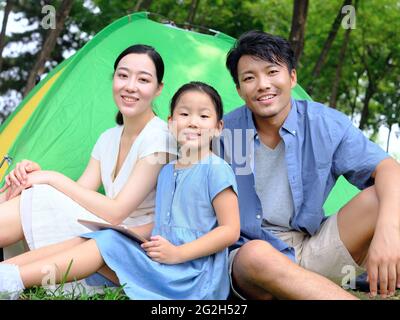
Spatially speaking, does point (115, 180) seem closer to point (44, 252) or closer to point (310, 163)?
point (44, 252)

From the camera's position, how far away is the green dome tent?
2912 millimetres

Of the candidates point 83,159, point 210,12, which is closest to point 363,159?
point 83,159

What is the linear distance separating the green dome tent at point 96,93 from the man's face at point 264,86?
89 cm

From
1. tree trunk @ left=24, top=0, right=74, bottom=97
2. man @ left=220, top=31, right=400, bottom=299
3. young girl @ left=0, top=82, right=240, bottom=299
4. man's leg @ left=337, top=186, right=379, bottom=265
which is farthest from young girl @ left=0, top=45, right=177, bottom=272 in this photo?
tree trunk @ left=24, top=0, right=74, bottom=97

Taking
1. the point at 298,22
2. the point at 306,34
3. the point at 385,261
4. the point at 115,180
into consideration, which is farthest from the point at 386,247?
the point at 306,34

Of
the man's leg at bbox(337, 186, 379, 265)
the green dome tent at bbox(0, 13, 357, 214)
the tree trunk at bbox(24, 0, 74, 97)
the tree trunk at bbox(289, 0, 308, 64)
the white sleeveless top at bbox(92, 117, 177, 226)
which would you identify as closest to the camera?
the man's leg at bbox(337, 186, 379, 265)

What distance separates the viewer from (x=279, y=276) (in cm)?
185

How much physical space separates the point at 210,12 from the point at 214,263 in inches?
355

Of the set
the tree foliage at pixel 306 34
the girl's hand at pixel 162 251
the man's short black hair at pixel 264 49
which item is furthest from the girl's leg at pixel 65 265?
the tree foliage at pixel 306 34

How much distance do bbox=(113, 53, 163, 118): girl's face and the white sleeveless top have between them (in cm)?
9

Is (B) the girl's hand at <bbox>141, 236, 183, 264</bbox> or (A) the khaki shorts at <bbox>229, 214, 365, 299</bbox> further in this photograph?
A: (A) the khaki shorts at <bbox>229, 214, 365, 299</bbox>

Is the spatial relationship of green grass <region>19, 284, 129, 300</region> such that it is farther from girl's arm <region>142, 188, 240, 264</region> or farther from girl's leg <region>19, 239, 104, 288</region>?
girl's arm <region>142, 188, 240, 264</region>

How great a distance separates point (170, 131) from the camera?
7.64 ft

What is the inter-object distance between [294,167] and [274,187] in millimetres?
109
